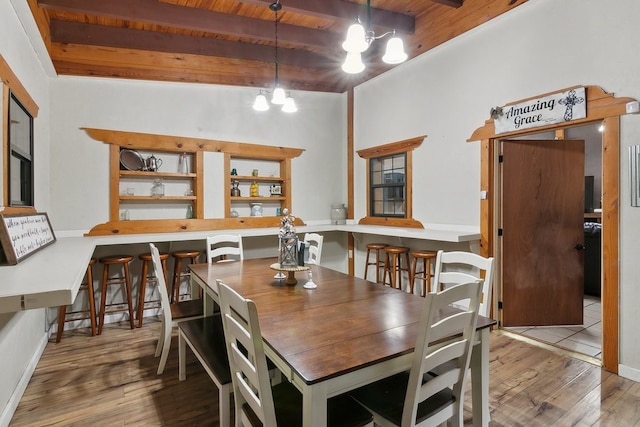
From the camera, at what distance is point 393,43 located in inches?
86.4

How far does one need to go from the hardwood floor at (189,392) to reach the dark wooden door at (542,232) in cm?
58

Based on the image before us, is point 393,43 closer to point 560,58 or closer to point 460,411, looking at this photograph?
point 560,58

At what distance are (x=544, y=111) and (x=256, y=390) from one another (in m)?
3.09

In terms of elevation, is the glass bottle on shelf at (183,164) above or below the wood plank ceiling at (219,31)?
below

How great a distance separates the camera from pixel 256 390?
1441 millimetres

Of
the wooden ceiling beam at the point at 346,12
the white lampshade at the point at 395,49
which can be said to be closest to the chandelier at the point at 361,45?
the white lampshade at the point at 395,49

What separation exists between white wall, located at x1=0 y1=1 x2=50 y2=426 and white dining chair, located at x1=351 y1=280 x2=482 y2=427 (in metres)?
2.04

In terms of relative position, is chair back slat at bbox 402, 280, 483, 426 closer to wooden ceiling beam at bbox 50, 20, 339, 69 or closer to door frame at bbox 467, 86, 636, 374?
door frame at bbox 467, 86, 636, 374

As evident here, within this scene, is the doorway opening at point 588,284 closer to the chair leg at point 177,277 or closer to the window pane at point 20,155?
the chair leg at point 177,277

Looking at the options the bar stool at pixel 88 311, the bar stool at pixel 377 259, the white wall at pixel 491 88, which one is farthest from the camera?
the bar stool at pixel 377 259

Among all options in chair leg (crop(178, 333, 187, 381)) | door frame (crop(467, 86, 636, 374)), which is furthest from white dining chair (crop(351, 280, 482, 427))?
door frame (crop(467, 86, 636, 374))

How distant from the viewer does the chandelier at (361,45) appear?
200cm

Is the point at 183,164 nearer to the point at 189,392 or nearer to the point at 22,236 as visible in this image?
the point at 22,236

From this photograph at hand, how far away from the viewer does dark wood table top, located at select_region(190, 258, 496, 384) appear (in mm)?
1239
